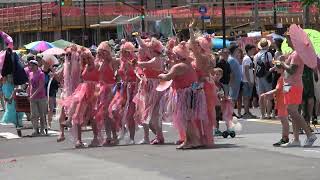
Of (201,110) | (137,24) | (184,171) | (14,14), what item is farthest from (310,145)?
(14,14)

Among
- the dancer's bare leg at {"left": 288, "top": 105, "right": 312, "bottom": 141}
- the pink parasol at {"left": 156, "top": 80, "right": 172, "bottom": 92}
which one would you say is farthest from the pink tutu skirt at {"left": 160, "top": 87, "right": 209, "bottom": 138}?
the dancer's bare leg at {"left": 288, "top": 105, "right": 312, "bottom": 141}

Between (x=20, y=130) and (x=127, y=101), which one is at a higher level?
(x=127, y=101)

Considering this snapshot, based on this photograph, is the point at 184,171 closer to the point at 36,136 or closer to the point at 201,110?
the point at 201,110

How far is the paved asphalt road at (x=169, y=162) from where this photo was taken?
9.01 metres

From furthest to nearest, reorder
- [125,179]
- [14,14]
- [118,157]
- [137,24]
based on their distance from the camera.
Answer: [14,14] < [137,24] < [118,157] < [125,179]

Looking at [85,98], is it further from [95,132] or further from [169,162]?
[169,162]

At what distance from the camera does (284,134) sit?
11.8 metres

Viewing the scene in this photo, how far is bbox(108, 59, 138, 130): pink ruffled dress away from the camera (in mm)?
12992

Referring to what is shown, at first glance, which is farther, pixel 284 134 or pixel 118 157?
pixel 284 134

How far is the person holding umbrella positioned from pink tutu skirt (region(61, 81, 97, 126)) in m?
3.69

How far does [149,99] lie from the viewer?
41.4 ft

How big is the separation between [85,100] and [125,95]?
74cm

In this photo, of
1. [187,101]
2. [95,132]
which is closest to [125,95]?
[95,132]

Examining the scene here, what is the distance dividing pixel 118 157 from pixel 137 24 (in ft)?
130
